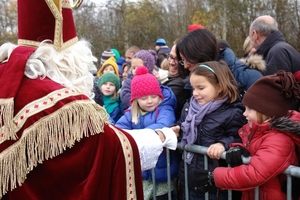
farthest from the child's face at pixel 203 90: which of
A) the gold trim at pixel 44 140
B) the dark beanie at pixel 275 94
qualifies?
the gold trim at pixel 44 140

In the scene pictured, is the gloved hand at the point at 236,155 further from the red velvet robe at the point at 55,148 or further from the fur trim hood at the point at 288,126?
the red velvet robe at the point at 55,148

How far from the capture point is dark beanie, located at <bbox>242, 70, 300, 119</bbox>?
6.86 feet

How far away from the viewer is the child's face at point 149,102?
3025 millimetres

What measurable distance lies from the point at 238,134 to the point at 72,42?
1312 millimetres

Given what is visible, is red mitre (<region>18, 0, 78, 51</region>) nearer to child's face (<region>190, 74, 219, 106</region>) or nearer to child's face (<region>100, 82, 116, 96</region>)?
child's face (<region>190, 74, 219, 106</region>)

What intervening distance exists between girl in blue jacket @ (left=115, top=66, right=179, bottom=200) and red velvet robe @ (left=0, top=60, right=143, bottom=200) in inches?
43.0

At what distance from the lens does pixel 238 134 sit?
2.40 meters

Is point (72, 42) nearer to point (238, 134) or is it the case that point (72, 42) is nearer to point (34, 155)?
point (34, 155)

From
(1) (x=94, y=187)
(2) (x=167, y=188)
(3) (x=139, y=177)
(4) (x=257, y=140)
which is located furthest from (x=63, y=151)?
(2) (x=167, y=188)

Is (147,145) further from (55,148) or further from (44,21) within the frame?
(44,21)

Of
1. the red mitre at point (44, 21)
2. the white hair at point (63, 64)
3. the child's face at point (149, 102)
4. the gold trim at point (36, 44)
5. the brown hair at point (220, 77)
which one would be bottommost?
the child's face at point (149, 102)

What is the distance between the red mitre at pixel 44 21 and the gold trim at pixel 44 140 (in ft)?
1.36

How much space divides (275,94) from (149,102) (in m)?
1.20

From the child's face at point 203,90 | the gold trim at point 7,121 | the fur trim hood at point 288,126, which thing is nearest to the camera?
the gold trim at point 7,121
